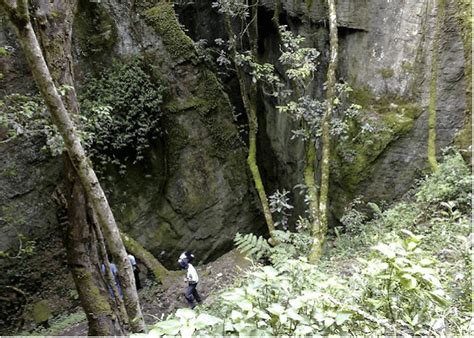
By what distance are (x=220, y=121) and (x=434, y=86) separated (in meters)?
5.56

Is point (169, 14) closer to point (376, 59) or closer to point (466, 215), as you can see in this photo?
point (376, 59)

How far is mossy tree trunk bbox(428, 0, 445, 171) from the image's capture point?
786cm

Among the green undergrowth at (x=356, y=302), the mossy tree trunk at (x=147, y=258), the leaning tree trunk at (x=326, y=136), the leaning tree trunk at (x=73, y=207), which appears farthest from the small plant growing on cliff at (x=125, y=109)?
the green undergrowth at (x=356, y=302)

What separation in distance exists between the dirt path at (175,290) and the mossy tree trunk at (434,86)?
15.6 ft

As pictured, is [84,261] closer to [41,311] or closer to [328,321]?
[328,321]

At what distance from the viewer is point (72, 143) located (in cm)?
430

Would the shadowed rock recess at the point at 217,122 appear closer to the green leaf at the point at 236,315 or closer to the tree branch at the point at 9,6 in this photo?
the tree branch at the point at 9,6

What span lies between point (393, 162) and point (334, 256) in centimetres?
301

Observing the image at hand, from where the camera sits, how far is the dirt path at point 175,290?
8.75m

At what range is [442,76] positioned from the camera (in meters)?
8.14

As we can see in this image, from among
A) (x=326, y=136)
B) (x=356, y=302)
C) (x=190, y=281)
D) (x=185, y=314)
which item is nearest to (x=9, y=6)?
(x=185, y=314)

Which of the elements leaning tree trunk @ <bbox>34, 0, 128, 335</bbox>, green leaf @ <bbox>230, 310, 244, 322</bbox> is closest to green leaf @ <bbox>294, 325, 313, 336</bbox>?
green leaf @ <bbox>230, 310, 244, 322</bbox>

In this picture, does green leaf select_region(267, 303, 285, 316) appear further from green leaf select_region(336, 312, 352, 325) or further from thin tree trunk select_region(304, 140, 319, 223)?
thin tree trunk select_region(304, 140, 319, 223)

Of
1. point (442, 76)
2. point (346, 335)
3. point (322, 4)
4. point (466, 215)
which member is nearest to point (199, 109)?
point (322, 4)
